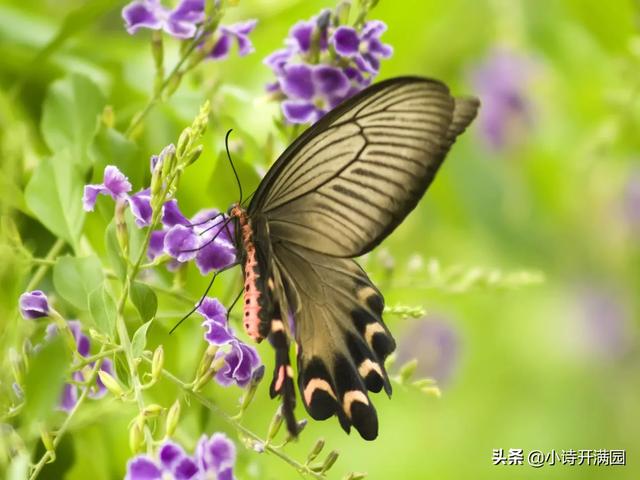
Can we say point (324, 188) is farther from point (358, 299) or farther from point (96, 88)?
point (96, 88)

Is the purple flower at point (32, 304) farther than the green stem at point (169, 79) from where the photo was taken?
No

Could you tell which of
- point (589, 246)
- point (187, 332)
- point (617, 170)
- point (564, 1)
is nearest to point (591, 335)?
point (589, 246)

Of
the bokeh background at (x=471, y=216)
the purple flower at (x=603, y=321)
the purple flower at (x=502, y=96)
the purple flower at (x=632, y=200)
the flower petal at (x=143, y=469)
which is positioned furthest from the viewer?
the purple flower at (x=603, y=321)

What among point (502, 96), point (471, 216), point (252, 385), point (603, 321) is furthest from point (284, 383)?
point (603, 321)

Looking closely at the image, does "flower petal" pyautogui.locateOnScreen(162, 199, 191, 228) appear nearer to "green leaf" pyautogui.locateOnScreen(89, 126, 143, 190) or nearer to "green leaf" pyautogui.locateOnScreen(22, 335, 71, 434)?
"green leaf" pyautogui.locateOnScreen(89, 126, 143, 190)

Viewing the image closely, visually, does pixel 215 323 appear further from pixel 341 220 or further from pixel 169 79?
pixel 169 79

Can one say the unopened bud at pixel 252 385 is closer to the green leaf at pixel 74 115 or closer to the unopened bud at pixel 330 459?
the unopened bud at pixel 330 459

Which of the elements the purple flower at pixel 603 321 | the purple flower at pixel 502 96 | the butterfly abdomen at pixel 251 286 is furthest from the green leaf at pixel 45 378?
the purple flower at pixel 603 321

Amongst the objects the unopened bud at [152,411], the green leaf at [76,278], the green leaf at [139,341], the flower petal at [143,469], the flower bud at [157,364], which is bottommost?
the flower petal at [143,469]
